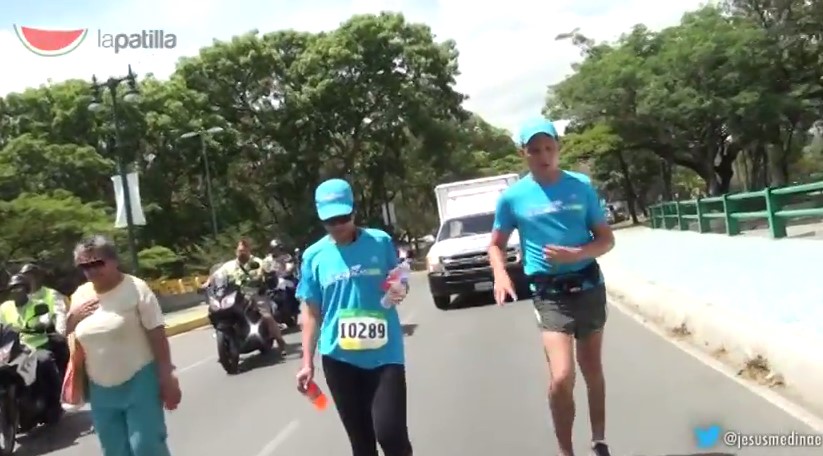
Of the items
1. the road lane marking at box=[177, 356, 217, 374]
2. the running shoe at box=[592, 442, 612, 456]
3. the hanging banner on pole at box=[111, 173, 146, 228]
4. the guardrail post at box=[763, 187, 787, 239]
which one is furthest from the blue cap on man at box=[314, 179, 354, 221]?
the hanging banner on pole at box=[111, 173, 146, 228]

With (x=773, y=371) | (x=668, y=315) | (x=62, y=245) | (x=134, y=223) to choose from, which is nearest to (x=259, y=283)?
(x=668, y=315)

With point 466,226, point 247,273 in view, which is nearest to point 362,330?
point 247,273

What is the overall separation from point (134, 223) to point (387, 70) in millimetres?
22046

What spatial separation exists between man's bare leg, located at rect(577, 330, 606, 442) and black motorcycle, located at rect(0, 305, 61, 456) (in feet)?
17.0

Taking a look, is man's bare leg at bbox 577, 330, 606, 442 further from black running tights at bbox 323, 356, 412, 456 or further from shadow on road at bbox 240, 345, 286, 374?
shadow on road at bbox 240, 345, 286, 374

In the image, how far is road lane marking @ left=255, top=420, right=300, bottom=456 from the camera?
786cm

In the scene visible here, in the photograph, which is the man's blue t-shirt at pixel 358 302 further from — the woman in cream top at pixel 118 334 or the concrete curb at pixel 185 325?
the concrete curb at pixel 185 325

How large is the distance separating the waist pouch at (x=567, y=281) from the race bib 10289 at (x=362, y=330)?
3.48 ft

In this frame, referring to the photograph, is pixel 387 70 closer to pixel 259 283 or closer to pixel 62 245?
pixel 62 245

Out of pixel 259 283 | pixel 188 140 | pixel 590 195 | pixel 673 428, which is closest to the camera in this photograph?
pixel 590 195

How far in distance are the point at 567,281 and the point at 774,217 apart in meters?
15.4

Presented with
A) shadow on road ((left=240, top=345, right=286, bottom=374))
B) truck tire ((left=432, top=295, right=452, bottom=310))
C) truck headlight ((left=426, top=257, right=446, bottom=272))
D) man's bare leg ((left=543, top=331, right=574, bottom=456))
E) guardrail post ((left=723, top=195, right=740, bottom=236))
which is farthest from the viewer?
guardrail post ((left=723, top=195, right=740, bottom=236))

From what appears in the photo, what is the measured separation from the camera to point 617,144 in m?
45.0

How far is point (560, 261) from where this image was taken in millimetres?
5527
